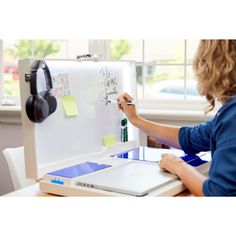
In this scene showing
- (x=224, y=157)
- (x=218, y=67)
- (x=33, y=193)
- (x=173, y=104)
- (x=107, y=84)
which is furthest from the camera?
(x=173, y=104)

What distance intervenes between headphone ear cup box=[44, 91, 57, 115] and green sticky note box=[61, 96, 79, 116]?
53 mm

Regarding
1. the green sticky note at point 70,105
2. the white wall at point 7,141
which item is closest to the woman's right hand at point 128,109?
the green sticky note at point 70,105

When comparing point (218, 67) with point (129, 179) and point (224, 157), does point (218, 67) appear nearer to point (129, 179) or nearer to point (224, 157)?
point (224, 157)

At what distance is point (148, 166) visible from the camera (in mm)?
1384

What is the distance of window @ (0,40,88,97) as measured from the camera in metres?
2.80

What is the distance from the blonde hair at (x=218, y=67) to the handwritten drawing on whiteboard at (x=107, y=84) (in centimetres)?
49

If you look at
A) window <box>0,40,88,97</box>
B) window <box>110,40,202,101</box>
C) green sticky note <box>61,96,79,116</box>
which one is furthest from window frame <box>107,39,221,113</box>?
green sticky note <box>61,96,79,116</box>

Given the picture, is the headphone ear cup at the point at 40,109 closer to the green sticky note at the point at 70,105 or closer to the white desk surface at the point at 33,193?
the green sticky note at the point at 70,105

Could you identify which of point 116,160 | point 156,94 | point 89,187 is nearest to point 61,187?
point 89,187

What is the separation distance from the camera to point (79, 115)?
4.83 ft

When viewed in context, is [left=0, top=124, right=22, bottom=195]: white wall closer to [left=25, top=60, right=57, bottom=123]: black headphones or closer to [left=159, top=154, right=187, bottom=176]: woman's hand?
[left=25, top=60, right=57, bottom=123]: black headphones

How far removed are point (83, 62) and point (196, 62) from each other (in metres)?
0.45

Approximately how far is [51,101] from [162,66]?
1468 mm

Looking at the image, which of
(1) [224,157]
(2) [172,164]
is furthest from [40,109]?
(1) [224,157]
